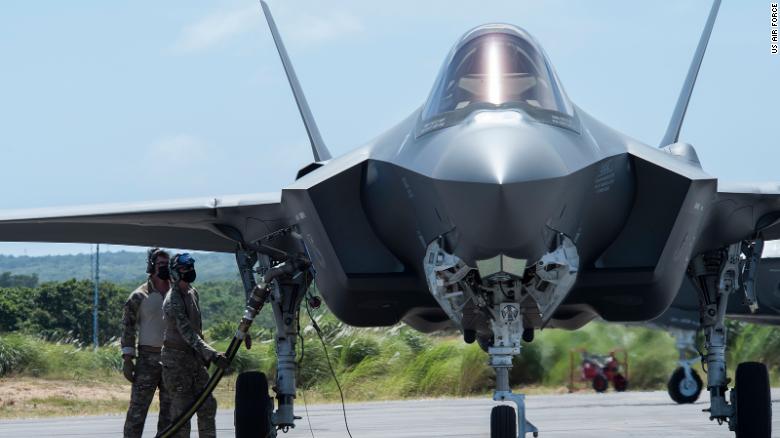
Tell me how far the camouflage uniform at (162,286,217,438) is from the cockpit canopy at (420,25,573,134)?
2.64 metres

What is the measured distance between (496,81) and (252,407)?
144 inches

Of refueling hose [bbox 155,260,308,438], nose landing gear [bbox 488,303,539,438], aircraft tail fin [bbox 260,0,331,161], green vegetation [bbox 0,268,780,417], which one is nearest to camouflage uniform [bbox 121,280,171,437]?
refueling hose [bbox 155,260,308,438]

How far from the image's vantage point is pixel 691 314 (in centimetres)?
2019

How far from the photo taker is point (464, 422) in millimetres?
14766

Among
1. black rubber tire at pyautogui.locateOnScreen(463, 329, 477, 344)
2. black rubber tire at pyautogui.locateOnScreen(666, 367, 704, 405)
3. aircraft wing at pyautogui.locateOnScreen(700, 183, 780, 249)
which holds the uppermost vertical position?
aircraft wing at pyautogui.locateOnScreen(700, 183, 780, 249)

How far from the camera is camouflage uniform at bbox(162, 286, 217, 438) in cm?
892

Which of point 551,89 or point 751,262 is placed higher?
point 551,89

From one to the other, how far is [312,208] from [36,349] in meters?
18.6

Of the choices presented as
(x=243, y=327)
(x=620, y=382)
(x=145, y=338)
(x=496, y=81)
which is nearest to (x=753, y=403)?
(x=496, y=81)

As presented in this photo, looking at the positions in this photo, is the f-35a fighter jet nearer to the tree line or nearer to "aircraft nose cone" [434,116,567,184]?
"aircraft nose cone" [434,116,567,184]

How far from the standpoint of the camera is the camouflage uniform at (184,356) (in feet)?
29.3

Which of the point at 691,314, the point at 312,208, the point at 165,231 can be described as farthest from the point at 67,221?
the point at 691,314

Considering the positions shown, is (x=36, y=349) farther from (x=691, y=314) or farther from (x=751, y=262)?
(x=751, y=262)

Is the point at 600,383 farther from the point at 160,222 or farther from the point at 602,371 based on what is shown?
the point at 160,222
